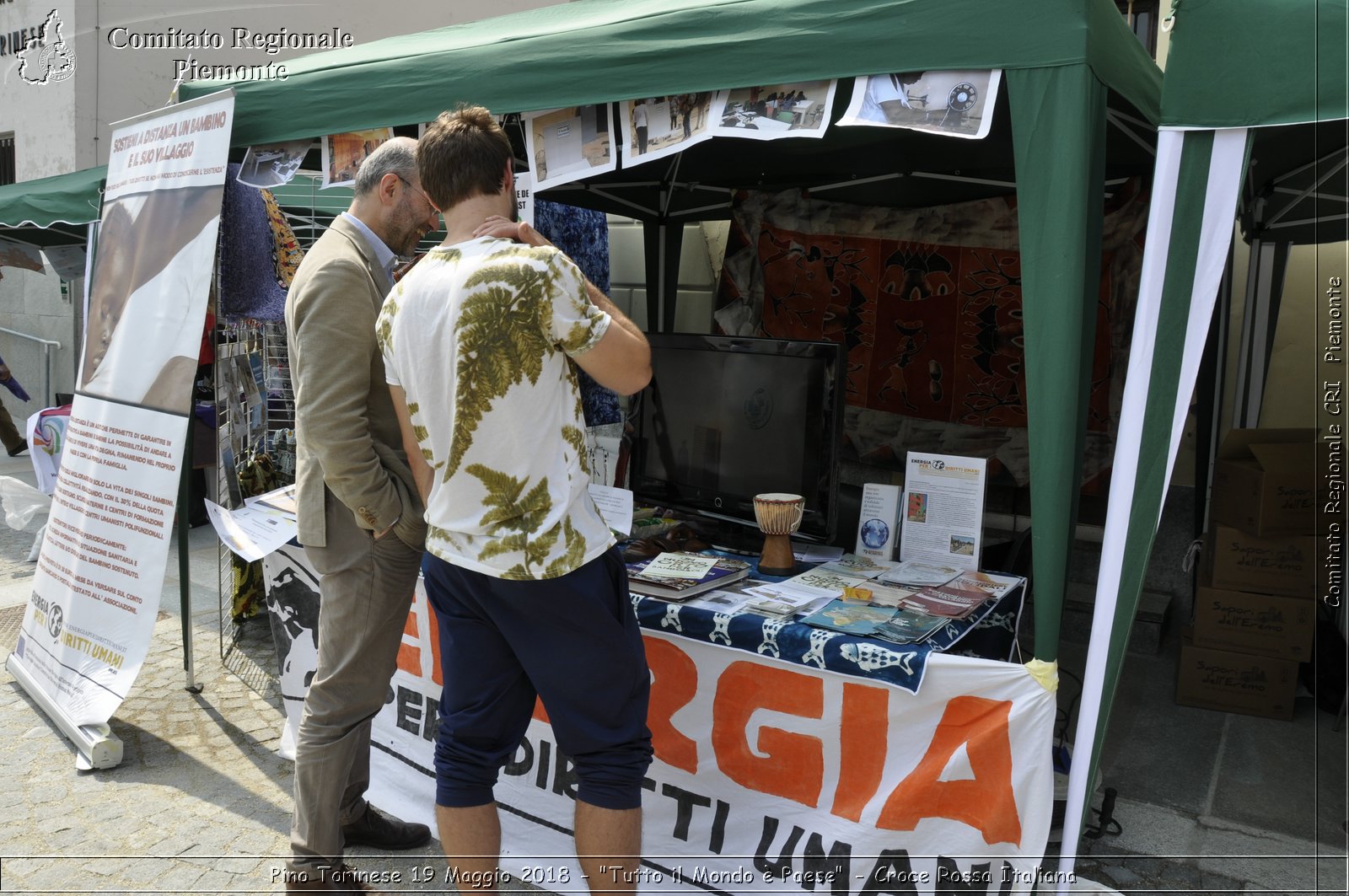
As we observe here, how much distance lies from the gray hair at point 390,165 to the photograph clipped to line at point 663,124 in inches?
21.6

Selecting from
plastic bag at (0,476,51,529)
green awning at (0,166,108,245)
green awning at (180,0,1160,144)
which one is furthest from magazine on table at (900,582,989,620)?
plastic bag at (0,476,51,529)

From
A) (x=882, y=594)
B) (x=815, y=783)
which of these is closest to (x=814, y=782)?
(x=815, y=783)

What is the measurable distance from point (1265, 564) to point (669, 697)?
253cm

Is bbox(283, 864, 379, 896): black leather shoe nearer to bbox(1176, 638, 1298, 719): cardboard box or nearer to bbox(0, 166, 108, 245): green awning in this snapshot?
bbox(1176, 638, 1298, 719): cardboard box

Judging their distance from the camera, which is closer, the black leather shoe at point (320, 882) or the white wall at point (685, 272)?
the black leather shoe at point (320, 882)

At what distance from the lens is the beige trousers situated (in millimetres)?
2285

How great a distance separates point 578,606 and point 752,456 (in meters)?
1.13

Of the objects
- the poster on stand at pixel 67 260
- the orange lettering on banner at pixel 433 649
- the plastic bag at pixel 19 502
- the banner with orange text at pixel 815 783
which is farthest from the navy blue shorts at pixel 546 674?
the poster on stand at pixel 67 260

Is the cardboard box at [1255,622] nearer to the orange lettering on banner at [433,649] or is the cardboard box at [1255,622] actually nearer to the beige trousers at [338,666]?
the orange lettering on banner at [433,649]

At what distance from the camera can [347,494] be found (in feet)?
7.10

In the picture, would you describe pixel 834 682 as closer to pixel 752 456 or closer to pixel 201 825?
pixel 752 456

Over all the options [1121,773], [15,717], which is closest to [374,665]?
[15,717]

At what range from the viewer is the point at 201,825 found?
2824mm

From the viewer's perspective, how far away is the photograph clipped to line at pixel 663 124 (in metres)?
2.39
